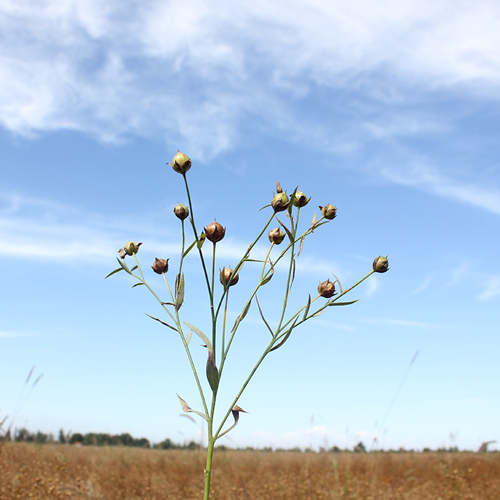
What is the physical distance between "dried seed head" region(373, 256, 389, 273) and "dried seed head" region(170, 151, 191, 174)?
0.57m

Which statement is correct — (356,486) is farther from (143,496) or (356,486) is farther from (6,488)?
(6,488)

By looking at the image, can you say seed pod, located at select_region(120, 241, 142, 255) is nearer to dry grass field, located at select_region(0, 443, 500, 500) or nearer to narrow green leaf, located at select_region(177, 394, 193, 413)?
narrow green leaf, located at select_region(177, 394, 193, 413)

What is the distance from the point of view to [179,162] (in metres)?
1.18

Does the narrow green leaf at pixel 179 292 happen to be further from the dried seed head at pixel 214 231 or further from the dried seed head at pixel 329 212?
the dried seed head at pixel 329 212

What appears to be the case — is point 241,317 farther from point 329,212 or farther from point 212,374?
point 329,212

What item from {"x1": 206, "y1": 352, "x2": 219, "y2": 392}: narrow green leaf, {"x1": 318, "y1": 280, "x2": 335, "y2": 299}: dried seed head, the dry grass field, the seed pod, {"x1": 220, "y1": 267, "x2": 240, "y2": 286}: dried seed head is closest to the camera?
{"x1": 206, "y1": 352, "x2": 219, "y2": 392}: narrow green leaf

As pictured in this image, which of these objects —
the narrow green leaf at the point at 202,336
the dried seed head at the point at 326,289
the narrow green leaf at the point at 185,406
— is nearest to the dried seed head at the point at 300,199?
the dried seed head at the point at 326,289

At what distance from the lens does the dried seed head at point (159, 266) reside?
1.32 m

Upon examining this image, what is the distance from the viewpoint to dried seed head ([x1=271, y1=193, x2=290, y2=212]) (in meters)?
1.23

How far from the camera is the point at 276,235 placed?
134 centimetres

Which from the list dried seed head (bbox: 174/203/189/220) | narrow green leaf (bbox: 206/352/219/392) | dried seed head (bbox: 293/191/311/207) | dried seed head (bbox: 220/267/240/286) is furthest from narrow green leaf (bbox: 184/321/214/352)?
dried seed head (bbox: 293/191/311/207)

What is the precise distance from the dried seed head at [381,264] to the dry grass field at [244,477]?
3.64 m

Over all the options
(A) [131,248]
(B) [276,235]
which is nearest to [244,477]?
(A) [131,248]

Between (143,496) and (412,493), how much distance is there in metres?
2.99
